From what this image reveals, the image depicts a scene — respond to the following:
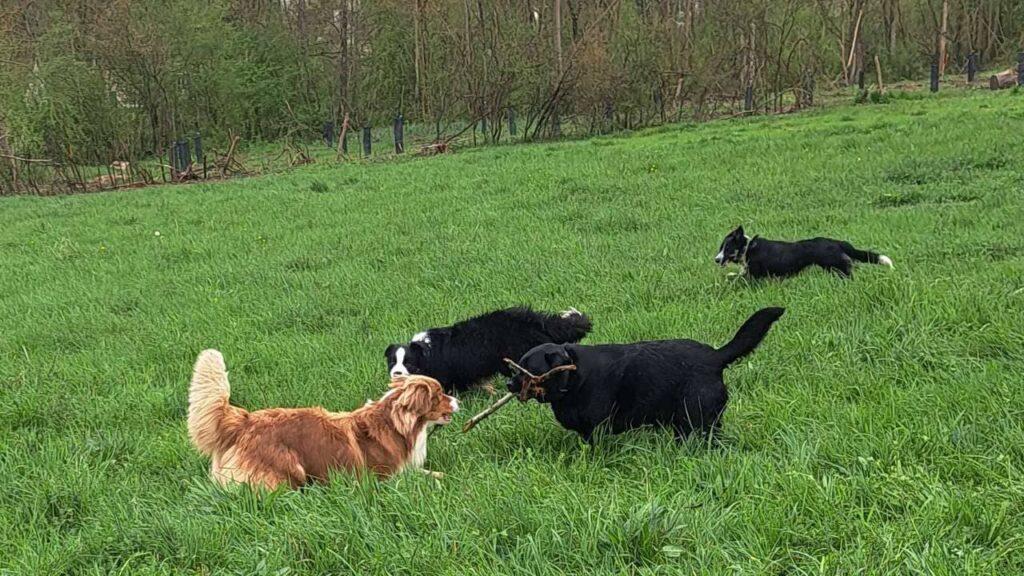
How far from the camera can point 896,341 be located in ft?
14.4

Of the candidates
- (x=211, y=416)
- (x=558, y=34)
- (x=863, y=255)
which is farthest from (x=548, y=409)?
(x=558, y=34)

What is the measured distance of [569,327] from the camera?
5047 millimetres

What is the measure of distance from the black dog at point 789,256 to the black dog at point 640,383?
10.6 ft

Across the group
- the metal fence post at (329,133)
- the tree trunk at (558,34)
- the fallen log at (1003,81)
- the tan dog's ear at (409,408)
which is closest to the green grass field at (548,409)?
the tan dog's ear at (409,408)

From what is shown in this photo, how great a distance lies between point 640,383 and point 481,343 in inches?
68.8

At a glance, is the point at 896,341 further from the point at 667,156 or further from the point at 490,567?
the point at 667,156

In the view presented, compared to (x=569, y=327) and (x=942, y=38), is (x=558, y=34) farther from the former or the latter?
(x=569, y=327)

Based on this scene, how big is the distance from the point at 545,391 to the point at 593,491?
0.70 metres

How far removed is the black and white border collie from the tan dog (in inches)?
42.8

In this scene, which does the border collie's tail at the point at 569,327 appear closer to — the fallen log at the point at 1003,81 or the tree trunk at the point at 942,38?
the fallen log at the point at 1003,81

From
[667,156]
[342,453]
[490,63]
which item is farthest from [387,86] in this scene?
[342,453]

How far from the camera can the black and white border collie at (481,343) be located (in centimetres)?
484

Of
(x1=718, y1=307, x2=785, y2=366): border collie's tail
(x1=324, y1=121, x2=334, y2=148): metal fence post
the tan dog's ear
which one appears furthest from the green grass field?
(x1=324, y1=121, x2=334, y2=148): metal fence post

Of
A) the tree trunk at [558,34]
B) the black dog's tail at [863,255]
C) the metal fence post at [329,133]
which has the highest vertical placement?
the tree trunk at [558,34]
